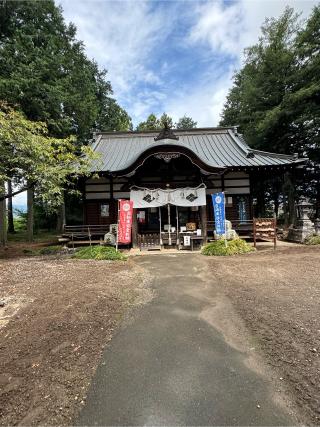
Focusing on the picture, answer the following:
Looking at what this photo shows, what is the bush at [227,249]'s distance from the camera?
10.2 metres

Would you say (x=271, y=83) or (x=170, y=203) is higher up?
(x=271, y=83)

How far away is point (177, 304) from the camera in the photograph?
197 inches

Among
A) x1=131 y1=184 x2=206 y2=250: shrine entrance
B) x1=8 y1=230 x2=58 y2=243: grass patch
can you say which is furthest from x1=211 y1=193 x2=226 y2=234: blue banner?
x1=8 y1=230 x2=58 y2=243: grass patch

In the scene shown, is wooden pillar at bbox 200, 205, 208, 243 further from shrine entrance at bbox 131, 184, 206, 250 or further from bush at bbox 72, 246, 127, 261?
bush at bbox 72, 246, 127, 261

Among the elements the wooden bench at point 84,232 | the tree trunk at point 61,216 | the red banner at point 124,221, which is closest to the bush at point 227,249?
the red banner at point 124,221

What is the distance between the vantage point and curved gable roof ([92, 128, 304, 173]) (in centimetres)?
1248

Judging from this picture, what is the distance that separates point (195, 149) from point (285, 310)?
13.3 metres

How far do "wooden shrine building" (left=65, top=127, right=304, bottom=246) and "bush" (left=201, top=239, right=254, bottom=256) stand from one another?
4.54ft

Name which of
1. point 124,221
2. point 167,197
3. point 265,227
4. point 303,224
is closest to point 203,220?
point 167,197

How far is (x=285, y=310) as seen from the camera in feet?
14.7

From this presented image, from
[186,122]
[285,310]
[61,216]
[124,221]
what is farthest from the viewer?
[186,122]

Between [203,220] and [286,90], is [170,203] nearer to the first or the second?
[203,220]

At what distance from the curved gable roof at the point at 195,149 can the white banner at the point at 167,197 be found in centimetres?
140

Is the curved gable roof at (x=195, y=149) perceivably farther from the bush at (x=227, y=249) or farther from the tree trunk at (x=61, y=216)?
the tree trunk at (x=61, y=216)
